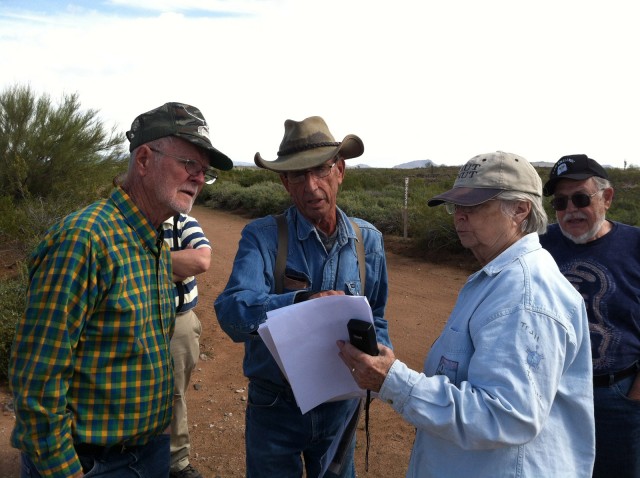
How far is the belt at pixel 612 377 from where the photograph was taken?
264 cm

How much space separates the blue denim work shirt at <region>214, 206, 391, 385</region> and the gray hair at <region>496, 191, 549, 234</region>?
0.79 m

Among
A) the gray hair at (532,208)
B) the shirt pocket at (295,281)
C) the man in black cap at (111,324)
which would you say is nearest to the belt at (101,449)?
the man in black cap at (111,324)

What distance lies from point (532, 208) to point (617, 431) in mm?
1521

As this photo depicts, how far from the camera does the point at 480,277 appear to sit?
179 centimetres

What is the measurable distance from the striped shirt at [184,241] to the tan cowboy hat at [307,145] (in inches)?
45.4

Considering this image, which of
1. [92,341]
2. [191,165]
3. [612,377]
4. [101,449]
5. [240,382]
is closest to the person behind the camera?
[92,341]

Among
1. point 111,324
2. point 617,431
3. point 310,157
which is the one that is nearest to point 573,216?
point 617,431

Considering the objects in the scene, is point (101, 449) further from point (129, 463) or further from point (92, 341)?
point (92, 341)

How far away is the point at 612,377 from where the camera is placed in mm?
2637

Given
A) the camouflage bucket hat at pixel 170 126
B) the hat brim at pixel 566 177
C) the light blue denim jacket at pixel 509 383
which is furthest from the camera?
the hat brim at pixel 566 177

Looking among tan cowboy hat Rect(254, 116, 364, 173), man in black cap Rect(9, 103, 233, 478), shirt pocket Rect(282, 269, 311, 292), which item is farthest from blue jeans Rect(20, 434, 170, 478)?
tan cowboy hat Rect(254, 116, 364, 173)

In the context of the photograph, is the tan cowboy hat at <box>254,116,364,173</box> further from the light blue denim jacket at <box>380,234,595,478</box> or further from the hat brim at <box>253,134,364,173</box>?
the light blue denim jacket at <box>380,234,595,478</box>

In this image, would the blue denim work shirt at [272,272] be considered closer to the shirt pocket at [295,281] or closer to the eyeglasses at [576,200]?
the shirt pocket at [295,281]

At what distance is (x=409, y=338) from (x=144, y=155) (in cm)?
486
